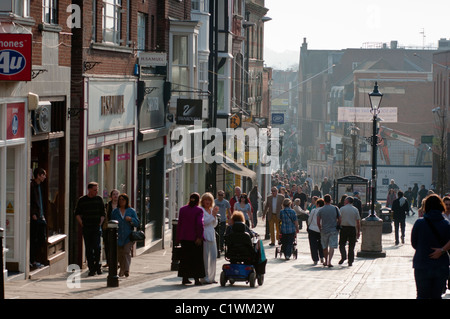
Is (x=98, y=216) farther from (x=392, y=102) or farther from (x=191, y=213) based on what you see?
(x=392, y=102)

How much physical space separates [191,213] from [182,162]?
15933mm

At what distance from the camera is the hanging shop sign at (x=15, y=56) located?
1450 cm

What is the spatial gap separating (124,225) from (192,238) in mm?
1579

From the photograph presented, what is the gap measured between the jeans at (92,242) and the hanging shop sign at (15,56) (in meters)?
3.49

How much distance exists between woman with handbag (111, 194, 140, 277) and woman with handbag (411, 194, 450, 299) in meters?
6.48

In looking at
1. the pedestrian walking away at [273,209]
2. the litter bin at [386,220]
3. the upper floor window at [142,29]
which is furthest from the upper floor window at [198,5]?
the litter bin at [386,220]

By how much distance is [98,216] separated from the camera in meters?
17.1

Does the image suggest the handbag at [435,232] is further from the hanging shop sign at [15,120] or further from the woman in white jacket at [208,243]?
the hanging shop sign at [15,120]

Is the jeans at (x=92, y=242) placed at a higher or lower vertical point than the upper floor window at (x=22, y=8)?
lower

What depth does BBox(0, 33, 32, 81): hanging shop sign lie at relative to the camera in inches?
571

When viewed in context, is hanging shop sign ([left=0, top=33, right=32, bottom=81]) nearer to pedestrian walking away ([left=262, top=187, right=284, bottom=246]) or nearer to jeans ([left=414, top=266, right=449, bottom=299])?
jeans ([left=414, top=266, right=449, bottom=299])

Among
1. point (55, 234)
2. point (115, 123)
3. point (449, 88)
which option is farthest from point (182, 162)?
point (449, 88)

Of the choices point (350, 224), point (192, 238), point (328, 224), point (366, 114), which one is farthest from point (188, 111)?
point (366, 114)

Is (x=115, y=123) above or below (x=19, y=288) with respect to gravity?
above
